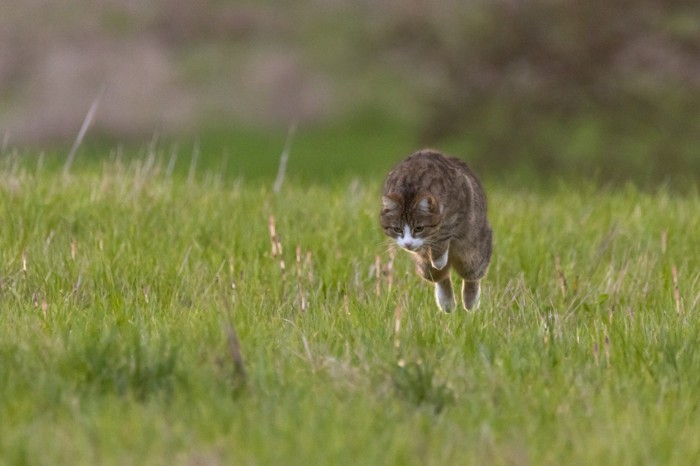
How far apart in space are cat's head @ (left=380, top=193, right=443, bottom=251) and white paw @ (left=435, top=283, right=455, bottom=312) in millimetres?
Answer: 304

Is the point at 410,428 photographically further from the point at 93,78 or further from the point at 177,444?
the point at 93,78

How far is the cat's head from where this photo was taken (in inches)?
203

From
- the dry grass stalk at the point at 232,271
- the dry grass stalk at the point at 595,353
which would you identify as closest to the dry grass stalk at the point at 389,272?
the dry grass stalk at the point at 232,271

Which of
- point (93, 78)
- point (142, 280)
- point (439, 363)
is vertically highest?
point (439, 363)

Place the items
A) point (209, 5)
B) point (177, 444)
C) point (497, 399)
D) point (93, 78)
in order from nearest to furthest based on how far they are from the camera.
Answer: point (177, 444) → point (497, 399) → point (93, 78) → point (209, 5)

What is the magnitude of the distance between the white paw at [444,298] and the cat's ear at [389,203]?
492mm

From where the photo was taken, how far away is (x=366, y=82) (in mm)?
37250

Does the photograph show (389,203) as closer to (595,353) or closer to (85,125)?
(595,353)

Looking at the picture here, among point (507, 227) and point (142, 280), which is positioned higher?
point (507, 227)

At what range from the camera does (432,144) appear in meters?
20.5

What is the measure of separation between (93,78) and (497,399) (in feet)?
97.5

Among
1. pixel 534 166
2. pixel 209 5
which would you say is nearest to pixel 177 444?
pixel 534 166

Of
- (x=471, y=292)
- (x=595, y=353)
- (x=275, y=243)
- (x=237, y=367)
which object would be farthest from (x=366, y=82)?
(x=237, y=367)

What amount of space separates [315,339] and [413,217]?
898mm
